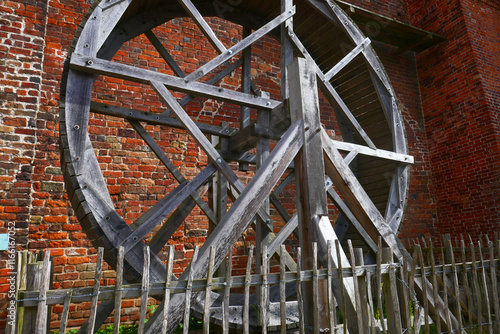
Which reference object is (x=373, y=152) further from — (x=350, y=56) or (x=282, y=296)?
(x=282, y=296)

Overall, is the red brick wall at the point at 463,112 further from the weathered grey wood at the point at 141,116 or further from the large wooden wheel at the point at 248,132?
the weathered grey wood at the point at 141,116

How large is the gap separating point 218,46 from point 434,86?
20.1 feet

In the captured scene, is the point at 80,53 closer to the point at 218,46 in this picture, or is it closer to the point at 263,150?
the point at 218,46

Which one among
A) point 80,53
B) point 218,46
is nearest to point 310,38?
point 218,46

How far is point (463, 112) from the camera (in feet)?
23.2

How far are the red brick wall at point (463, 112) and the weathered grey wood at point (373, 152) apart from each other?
10.5 ft

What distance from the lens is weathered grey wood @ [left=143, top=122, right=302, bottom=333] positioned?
7.27ft

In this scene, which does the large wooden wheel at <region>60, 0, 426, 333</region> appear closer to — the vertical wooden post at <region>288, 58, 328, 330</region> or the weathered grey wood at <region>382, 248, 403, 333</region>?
the vertical wooden post at <region>288, 58, 328, 330</region>

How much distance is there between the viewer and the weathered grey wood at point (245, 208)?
7.27ft

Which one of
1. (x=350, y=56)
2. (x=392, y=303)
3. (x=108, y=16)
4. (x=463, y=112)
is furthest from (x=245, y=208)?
(x=463, y=112)

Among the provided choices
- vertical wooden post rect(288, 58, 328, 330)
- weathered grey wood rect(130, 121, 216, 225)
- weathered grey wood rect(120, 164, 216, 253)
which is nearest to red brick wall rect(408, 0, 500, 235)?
vertical wooden post rect(288, 58, 328, 330)

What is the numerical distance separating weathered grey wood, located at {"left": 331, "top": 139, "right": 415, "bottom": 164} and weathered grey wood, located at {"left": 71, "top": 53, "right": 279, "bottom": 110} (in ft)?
3.53

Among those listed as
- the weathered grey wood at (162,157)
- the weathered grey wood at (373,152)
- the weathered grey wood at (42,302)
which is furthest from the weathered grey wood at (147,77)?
the weathered grey wood at (42,302)

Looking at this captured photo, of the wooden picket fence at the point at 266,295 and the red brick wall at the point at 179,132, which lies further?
the red brick wall at the point at 179,132
